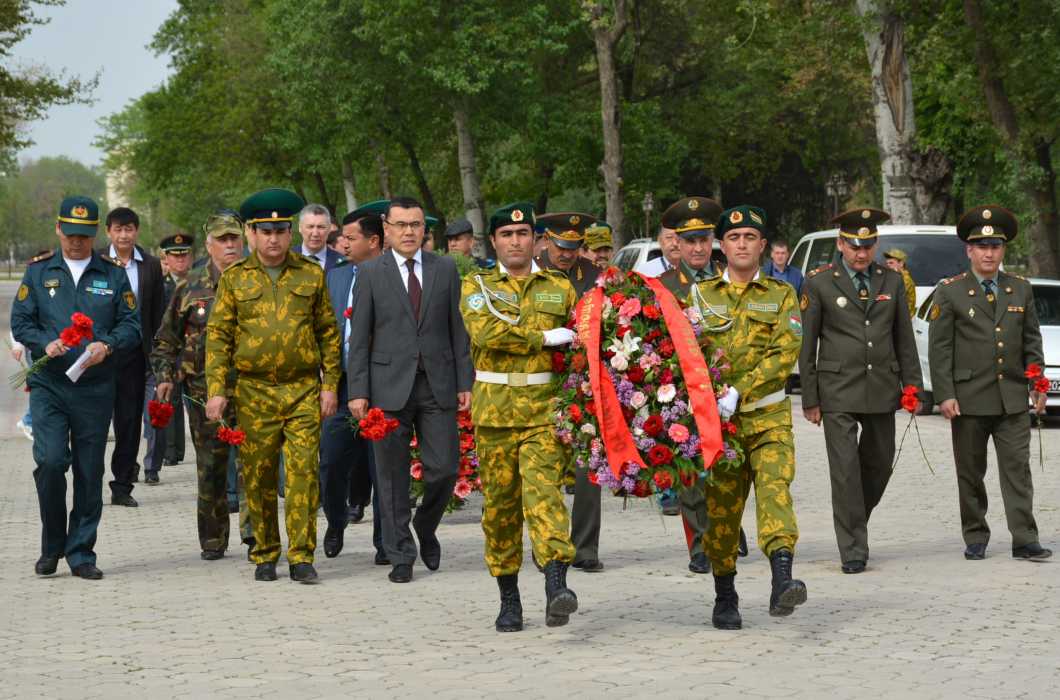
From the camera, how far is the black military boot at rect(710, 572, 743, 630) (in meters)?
7.89

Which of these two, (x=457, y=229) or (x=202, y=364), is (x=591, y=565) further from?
(x=457, y=229)

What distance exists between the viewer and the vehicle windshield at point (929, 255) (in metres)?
21.2

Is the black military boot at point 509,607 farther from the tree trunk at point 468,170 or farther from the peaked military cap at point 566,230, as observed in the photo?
the tree trunk at point 468,170

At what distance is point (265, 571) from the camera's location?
966 centimetres

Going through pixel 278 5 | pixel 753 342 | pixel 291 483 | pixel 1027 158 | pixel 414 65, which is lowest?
pixel 291 483

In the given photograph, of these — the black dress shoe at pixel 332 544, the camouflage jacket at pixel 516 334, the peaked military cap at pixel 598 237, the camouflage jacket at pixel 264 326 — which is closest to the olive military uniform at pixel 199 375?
the black dress shoe at pixel 332 544

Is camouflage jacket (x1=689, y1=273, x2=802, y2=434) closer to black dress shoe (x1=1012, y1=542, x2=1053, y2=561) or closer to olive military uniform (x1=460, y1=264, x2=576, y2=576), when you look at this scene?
olive military uniform (x1=460, y1=264, x2=576, y2=576)

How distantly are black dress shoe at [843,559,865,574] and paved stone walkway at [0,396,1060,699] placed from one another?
0.06 meters

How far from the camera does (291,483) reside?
950cm

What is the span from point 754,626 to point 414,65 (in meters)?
37.0

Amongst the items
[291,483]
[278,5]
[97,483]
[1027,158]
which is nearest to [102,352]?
[97,483]

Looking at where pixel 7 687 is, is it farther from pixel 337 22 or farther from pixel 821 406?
pixel 337 22

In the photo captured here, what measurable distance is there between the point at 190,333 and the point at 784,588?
4828 mm

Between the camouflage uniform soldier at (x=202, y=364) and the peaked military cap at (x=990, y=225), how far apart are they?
15.0ft
